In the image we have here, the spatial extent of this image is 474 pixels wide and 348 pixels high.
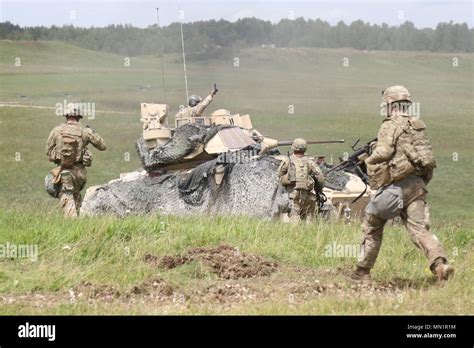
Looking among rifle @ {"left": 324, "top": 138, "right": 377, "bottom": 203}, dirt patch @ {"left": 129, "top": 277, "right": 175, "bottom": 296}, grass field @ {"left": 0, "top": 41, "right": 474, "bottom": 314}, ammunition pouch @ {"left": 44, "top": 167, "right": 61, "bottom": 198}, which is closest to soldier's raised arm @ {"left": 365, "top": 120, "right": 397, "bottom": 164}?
grass field @ {"left": 0, "top": 41, "right": 474, "bottom": 314}

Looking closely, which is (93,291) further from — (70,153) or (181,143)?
(181,143)

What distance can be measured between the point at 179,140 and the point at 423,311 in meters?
8.35

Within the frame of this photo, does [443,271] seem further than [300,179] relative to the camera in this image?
No

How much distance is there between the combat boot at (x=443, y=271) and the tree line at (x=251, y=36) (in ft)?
60.5

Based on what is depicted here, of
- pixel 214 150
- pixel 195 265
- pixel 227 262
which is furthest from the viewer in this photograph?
pixel 214 150

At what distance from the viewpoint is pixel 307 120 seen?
3644cm

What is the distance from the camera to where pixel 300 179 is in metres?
14.7

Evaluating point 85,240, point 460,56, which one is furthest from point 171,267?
point 460,56

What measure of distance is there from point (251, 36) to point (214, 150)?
56.5ft

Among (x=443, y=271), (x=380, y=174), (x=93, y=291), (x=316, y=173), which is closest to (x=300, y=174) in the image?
(x=316, y=173)

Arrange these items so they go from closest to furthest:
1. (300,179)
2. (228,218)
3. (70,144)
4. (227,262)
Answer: (227,262), (228,218), (70,144), (300,179)

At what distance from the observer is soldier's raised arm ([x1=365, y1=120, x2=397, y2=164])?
10.2 m

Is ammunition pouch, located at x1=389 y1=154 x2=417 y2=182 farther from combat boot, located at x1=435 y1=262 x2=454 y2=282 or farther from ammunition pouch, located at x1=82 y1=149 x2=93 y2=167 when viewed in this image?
ammunition pouch, located at x1=82 y1=149 x2=93 y2=167
